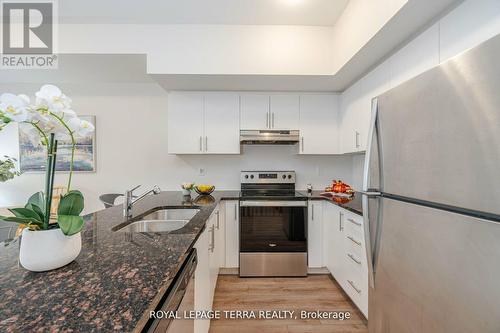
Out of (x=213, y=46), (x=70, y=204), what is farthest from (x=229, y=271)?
(x=213, y=46)

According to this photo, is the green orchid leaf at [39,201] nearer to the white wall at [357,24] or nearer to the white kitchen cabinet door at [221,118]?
the white wall at [357,24]

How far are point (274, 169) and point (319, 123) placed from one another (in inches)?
32.7

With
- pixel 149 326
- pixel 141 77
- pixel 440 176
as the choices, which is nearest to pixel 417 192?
pixel 440 176

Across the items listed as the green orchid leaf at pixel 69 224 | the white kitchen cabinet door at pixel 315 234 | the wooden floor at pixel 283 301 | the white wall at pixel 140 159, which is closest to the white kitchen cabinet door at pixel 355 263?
the wooden floor at pixel 283 301

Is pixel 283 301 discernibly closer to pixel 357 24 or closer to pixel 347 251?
pixel 347 251

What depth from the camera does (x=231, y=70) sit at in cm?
234

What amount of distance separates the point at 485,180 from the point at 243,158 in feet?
8.61

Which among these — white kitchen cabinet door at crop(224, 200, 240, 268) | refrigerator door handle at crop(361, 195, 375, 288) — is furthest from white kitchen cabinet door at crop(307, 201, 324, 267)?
refrigerator door handle at crop(361, 195, 375, 288)

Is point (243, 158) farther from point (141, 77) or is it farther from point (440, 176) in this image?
point (440, 176)

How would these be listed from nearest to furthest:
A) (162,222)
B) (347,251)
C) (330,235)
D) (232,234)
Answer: (162,222)
(347,251)
(330,235)
(232,234)

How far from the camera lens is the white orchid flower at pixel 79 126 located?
750 mm

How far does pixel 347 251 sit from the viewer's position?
6.80 feet

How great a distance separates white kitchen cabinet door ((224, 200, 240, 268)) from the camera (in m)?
2.59

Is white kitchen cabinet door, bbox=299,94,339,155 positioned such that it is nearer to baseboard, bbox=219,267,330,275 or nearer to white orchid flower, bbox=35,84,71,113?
baseboard, bbox=219,267,330,275
